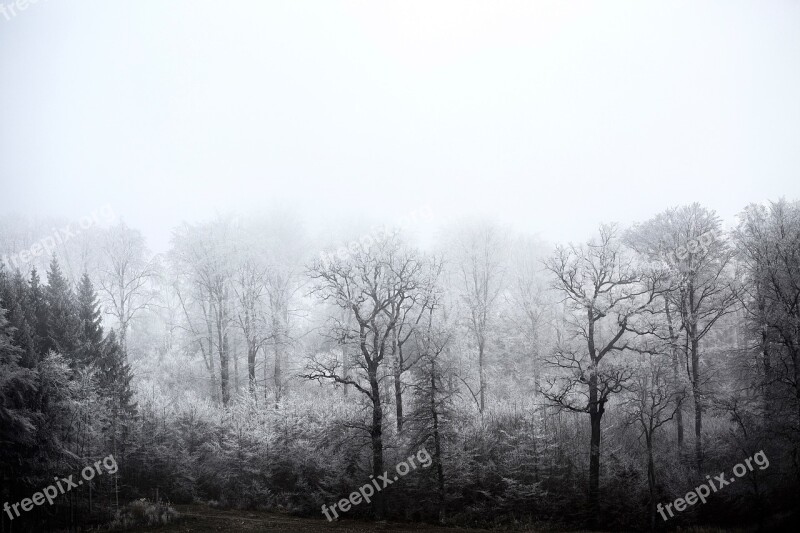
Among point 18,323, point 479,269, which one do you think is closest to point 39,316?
point 18,323

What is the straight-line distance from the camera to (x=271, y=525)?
1897cm

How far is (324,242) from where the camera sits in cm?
4022

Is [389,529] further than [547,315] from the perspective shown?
No

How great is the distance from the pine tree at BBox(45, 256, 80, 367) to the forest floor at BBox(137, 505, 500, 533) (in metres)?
12.8

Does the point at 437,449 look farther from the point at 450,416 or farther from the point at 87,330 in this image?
the point at 87,330

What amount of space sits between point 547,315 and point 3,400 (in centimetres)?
3812

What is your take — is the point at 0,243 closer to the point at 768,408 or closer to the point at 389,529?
the point at 389,529

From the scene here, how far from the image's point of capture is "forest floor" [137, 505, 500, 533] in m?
18.2

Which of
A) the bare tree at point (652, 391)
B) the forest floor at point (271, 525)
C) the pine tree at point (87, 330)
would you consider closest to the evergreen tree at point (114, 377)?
the pine tree at point (87, 330)

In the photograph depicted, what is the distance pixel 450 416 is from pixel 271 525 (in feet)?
31.5

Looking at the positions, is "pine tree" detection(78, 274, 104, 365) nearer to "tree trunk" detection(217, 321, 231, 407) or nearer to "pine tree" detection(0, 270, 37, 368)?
"pine tree" detection(0, 270, 37, 368)

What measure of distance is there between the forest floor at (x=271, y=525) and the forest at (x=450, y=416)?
1.08 metres

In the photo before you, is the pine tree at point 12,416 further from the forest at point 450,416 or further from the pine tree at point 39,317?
the pine tree at point 39,317

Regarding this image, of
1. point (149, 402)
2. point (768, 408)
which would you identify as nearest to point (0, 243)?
point (149, 402)
